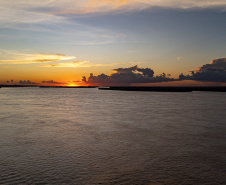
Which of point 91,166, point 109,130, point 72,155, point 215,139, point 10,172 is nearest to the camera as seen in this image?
point 10,172

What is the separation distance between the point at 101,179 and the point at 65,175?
1432 millimetres

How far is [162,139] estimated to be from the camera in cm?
1464

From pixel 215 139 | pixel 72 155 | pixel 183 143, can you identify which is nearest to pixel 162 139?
pixel 183 143

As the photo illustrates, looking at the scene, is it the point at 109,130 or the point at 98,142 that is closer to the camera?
the point at 98,142

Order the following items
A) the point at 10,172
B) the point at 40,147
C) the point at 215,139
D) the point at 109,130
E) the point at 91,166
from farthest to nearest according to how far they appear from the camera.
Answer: the point at 109,130 → the point at 215,139 → the point at 40,147 → the point at 91,166 → the point at 10,172

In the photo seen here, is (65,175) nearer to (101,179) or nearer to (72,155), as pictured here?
(101,179)

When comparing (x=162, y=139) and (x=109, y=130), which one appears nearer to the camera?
(x=162, y=139)

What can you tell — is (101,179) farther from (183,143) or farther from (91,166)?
(183,143)

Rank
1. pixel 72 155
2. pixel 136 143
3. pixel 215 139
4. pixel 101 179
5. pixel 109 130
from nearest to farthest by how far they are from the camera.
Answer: pixel 101 179 < pixel 72 155 < pixel 136 143 < pixel 215 139 < pixel 109 130

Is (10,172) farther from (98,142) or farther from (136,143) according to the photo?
(136,143)

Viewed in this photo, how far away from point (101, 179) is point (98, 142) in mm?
5638

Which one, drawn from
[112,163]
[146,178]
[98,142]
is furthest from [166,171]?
[98,142]

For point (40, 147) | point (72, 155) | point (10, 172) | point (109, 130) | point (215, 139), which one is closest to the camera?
point (10, 172)

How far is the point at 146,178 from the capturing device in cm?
833
